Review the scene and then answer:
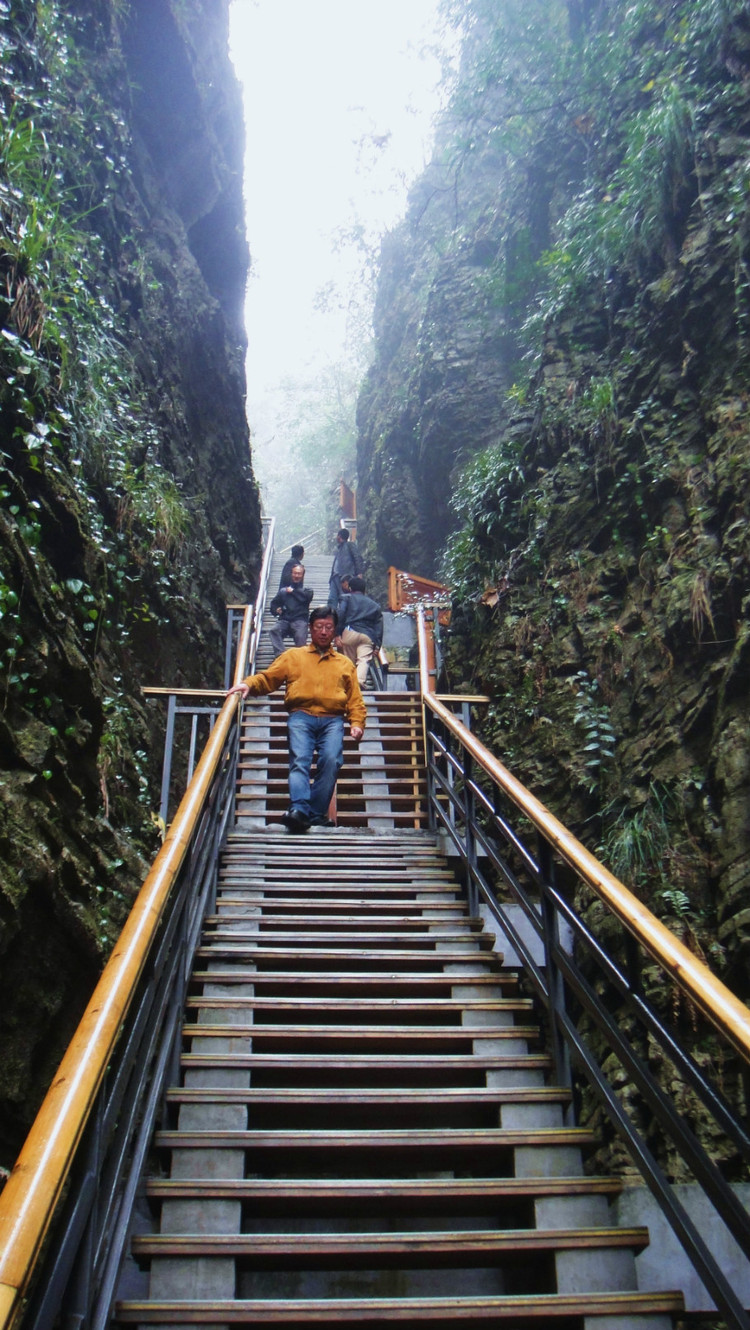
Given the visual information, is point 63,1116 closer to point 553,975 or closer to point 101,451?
point 553,975

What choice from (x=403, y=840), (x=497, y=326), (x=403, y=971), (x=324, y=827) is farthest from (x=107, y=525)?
(x=497, y=326)

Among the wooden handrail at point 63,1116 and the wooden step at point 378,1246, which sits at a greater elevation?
the wooden handrail at point 63,1116

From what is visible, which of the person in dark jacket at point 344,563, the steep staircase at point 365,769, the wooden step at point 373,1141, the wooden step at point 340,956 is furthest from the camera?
the person in dark jacket at point 344,563

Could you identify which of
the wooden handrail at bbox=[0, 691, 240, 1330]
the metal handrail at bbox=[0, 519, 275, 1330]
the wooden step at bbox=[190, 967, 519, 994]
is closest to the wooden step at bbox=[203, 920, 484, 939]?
the wooden step at bbox=[190, 967, 519, 994]

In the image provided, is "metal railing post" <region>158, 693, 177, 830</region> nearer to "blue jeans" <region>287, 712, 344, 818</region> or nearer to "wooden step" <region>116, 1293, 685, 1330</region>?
"blue jeans" <region>287, 712, 344, 818</region>

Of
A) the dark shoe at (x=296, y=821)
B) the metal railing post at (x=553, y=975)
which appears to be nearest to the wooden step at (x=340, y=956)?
the metal railing post at (x=553, y=975)

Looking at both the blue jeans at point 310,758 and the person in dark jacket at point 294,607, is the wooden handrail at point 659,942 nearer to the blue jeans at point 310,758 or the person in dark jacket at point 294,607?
the blue jeans at point 310,758

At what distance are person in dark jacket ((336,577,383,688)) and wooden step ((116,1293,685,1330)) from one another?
653cm

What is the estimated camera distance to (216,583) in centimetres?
980

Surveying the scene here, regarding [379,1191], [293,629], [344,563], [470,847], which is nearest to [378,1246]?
[379,1191]

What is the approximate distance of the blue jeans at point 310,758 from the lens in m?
4.96

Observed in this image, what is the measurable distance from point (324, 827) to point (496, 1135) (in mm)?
3404

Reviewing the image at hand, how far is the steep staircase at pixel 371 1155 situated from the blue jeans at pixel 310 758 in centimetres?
131

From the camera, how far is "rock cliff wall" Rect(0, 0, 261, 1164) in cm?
282
